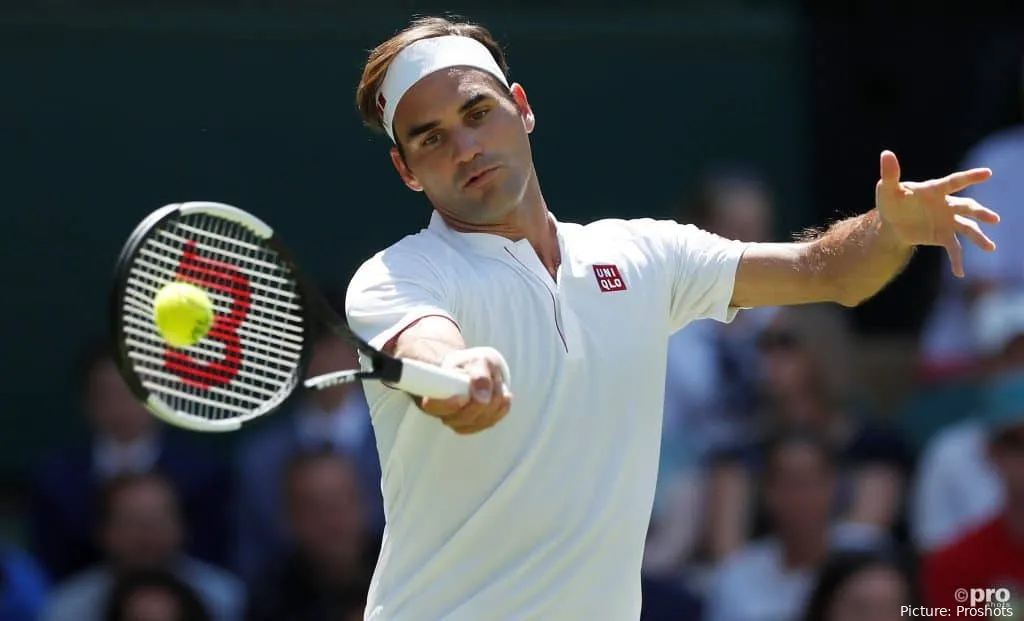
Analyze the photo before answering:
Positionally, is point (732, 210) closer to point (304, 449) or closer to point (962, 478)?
point (962, 478)

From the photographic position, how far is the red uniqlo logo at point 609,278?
4230 millimetres

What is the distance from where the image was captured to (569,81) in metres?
9.62

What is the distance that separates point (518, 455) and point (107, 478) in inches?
157

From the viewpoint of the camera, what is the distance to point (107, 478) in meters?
7.67

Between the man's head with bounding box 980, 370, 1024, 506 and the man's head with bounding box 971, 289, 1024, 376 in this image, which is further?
the man's head with bounding box 971, 289, 1024, 376

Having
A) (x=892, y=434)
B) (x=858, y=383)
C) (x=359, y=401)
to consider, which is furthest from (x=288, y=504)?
(x=858, y=383)

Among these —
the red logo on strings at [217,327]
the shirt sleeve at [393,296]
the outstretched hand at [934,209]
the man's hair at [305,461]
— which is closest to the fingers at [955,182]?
the outstretched hand at [934,209]

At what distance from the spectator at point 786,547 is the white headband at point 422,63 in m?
3.46

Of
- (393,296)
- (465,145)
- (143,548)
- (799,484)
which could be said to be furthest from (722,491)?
(393,296)

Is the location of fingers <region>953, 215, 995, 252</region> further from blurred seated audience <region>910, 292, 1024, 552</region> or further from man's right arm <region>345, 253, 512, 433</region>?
blurred seated audience <region>910, 292, 1024, 552</region>

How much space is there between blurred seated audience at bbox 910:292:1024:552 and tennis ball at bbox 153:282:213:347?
14.0ft

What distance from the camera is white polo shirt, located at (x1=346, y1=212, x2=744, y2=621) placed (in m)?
4.01

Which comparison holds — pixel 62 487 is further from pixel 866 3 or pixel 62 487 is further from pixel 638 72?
pixel 866 3

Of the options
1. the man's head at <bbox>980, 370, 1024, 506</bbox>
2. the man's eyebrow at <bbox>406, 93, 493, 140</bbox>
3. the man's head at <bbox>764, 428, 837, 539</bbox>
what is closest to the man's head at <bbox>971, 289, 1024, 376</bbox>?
the man's head at <bbox>980, 370, 1024, 506</bbox>
